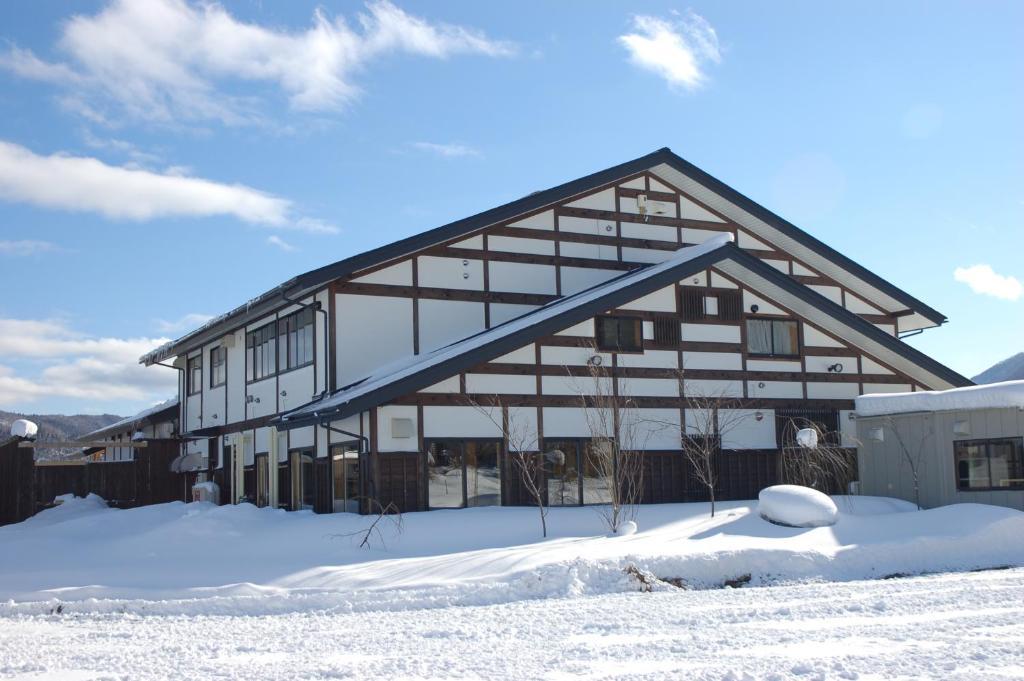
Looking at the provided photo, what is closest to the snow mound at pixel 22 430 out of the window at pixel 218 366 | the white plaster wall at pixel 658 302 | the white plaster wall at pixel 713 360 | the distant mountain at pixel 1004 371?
the window at pixel 218 366

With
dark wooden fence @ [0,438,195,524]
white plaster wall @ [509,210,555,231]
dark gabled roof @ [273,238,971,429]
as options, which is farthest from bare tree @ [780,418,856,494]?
dark wooden fence @ [0,438,195,524]

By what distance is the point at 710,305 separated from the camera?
22.4 meters

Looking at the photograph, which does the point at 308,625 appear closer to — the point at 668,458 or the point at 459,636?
the point at 459,636

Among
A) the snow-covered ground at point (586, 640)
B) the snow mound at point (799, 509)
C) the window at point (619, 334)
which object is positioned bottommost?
the snow-covered ground at point (586, 640)

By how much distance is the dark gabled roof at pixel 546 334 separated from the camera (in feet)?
60.8

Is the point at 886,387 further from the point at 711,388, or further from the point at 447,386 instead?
the point at 447,386

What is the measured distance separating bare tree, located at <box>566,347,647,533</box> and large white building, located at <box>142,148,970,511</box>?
0.29 feet

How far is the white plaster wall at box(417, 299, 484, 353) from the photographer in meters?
22.5

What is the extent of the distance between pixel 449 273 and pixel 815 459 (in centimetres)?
889

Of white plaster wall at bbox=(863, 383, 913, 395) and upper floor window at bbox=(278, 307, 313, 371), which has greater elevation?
upper floor window at bbox=(278, 307, 313, 371)

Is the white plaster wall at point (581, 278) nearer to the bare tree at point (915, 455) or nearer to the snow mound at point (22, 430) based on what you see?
the bare tree at point (915, 455)

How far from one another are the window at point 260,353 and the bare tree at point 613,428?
7797 mm

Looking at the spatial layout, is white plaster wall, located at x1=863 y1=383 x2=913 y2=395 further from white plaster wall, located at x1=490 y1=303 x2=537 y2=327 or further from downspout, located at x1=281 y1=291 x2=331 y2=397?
downspout, located at x1=281 y1=291 x2=331 y2=397

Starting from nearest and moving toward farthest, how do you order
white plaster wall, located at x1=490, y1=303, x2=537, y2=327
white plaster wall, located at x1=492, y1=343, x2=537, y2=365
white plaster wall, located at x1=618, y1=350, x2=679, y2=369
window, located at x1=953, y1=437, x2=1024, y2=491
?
1. window, located at x1=953, y1=437, x2=1024, y2=491
2. white plaster wall, located at x1=492, y1=343, x2=537, y2=365
3. white plaster wall, located at x1=618, y1=350, x2=679, y2=369
4. white plaster wall, located at x1=490, y1=303, x2=537, y2=327
